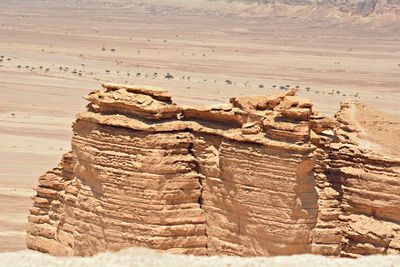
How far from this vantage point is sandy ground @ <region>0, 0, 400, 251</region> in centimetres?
4916

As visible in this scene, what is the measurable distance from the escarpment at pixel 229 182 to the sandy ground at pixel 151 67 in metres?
9.40

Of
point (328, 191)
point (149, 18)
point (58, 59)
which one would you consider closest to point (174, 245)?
point (328, 191)

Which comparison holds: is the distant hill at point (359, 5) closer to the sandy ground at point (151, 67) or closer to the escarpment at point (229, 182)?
the sandy ground at point (151, 67)

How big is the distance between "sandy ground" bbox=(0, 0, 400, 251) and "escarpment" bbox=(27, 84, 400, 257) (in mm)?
9404

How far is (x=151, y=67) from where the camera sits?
313ft

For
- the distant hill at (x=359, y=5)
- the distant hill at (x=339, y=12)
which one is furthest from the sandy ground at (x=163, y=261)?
the distant hill at (x=359, y=5)

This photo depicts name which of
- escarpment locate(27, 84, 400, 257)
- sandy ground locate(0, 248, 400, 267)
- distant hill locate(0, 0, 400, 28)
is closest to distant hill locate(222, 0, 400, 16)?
distant hill locate(0, 0, 400, 28)

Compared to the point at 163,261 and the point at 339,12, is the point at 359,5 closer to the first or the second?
the point at 339,12

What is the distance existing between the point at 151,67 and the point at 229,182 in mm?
79965

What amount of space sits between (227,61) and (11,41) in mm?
32394

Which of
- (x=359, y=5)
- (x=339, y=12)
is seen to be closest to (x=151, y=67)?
(x=359, y=5)

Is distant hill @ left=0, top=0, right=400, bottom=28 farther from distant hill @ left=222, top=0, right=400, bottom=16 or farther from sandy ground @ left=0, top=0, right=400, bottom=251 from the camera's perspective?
sandy ground @ left=0, top=0, right=400, bottom=251

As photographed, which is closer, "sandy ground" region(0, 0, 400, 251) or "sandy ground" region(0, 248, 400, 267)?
"sandy ground" region(0, 248, 400, 267)

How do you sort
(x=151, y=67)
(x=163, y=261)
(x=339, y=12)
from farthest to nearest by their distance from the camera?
1. (x=339, y=12)
2. (x=151, y=67)
3. (x=163, y=261)
